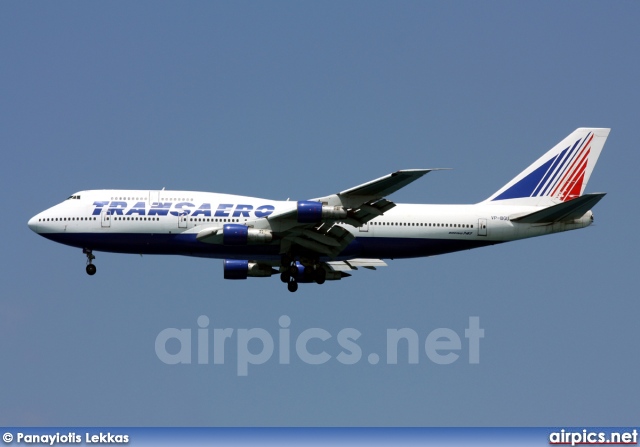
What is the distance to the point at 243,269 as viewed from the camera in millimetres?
78812

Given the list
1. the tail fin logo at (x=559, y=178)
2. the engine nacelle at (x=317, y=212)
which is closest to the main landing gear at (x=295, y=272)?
the engine nacelle at (x=317, y=212)

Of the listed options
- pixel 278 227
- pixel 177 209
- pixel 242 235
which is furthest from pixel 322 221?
pixel 177 209

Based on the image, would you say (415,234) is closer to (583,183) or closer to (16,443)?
(583,183)

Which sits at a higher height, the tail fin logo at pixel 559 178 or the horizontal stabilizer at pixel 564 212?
the tail fin logo at pixel 559 178

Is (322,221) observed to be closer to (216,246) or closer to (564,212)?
(216,246)

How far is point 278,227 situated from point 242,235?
6.37 ft

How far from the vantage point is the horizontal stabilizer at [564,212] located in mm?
72312

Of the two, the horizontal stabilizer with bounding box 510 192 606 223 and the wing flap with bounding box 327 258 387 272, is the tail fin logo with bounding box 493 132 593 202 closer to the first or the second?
the horizontal stabilizer with bounding box 510 192 606 223

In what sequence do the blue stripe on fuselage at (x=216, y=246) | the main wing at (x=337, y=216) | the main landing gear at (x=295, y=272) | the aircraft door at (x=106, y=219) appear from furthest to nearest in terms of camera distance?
the main landing gear at (x=295, y=272)
the aircraft door at (x=106, y=219)
the blue stripe on fuselage at (x=216, y=246)
the main wing at (x=337, y=216)

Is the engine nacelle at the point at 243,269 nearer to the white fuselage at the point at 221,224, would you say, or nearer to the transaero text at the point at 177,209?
the white fuselage at the point at 221,224

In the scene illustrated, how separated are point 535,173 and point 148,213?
22.2 meters

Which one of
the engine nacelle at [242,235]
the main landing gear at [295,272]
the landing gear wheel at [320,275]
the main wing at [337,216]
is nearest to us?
the main wing at [337,216]

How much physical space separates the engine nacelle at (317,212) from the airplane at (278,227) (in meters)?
0.74

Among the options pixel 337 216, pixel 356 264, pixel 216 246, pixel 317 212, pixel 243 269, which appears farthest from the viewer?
pixel 356 264
